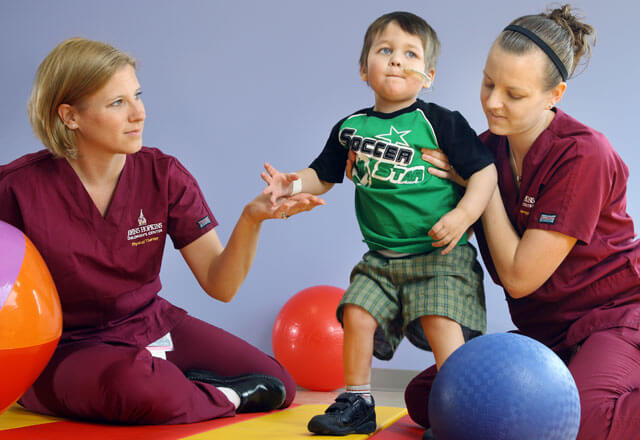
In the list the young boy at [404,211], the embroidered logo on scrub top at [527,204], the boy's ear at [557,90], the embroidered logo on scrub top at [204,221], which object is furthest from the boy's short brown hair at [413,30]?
the embroidered logo on scrub top at [204,221]

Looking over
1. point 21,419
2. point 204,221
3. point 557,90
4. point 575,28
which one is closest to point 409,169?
point 557,90

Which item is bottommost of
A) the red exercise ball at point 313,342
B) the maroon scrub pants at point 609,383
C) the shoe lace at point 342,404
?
the red exercise ball at point 313,342

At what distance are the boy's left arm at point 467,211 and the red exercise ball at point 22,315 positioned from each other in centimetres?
97

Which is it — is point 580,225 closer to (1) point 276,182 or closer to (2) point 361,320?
(2) point 361,320

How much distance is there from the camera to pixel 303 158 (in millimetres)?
3686

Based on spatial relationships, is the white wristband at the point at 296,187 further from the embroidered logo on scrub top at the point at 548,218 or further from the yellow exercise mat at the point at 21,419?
the yellow exercise mat at the point at 21,419

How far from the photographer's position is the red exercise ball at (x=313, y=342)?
306 centimetres

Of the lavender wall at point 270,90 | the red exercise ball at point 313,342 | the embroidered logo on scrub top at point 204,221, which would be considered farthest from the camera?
the lavender wall at point 270,90

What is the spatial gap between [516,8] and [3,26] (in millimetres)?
3122

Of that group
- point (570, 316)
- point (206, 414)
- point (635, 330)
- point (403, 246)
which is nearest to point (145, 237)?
point (206, 414)

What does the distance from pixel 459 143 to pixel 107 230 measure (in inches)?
40.4

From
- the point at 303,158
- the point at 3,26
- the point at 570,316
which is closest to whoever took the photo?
the point at 570,316

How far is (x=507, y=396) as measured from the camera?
4.39 feet

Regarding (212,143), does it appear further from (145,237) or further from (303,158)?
(145,237)
